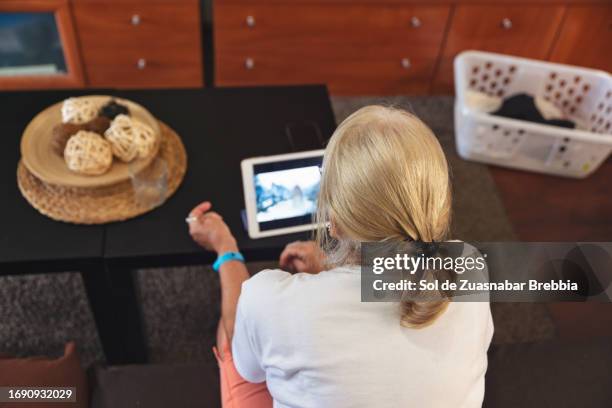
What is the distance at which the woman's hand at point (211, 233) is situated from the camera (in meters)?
1.28

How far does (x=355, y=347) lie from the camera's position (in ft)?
2.81

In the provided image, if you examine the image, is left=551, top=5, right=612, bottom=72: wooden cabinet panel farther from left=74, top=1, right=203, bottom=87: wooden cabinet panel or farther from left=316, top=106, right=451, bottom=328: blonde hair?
left=316, top=106, right=451, bottom=328: blonde hair

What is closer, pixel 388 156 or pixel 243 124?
pixel 388 156

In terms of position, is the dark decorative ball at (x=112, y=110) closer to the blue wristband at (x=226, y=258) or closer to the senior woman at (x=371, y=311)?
the blue wristband at (x=226, y=258)

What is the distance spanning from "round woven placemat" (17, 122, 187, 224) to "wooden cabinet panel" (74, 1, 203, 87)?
35.5 inches

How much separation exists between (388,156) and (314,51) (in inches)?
61.7

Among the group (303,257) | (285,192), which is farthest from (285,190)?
(303,257)

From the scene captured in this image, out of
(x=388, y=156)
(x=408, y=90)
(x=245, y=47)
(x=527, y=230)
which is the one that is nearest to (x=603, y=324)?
(x=527, y=230)

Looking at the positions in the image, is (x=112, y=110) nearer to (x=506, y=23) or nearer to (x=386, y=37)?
(x=386, y=37)

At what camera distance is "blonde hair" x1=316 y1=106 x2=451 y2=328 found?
0.82 metres

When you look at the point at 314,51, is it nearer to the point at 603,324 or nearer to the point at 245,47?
the point at 245,47

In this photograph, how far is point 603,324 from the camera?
5.10 ft

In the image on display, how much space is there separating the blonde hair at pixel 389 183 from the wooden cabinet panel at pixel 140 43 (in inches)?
57.5

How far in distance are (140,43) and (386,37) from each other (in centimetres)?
90
